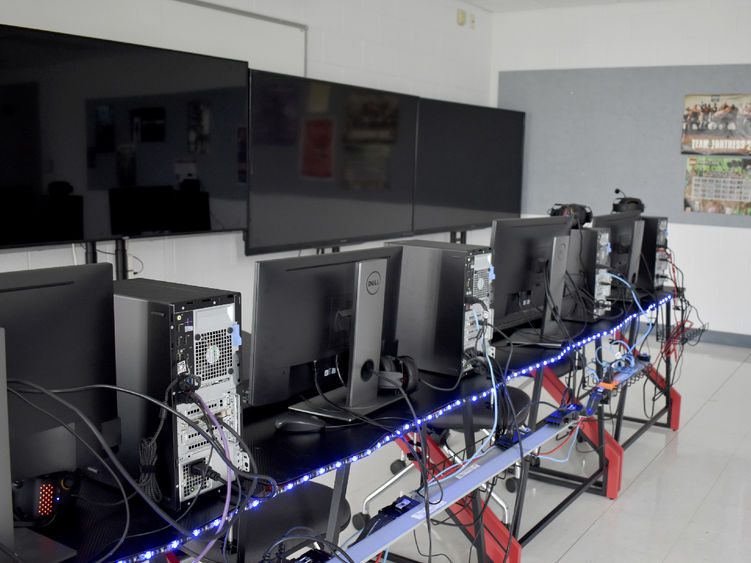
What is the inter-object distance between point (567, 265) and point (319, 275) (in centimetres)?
155

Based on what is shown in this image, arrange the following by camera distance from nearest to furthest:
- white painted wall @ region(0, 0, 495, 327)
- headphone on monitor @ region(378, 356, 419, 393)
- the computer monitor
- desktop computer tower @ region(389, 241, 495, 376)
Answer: headphone on monitor @ region(378, 356, 419, 393) → desktop computer tower @ region(389, 241, 495, 376) → white painted wall @ region(0, 0, 495, 327) → the computer monitor

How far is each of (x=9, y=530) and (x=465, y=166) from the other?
499 cm

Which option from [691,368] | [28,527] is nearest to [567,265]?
[28,527]

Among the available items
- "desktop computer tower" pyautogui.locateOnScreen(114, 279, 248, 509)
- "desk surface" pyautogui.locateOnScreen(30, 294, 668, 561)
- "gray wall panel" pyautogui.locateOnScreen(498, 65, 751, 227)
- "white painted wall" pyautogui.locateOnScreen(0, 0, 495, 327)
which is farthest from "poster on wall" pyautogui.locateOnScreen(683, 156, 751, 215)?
"desktop computer tower" pyautogui.locateOnScreen(114, 279, 248, 509)

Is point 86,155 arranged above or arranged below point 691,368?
above

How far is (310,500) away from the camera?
2.11m

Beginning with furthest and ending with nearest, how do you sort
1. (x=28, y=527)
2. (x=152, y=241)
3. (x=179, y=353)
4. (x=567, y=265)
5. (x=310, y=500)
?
(x=152, y=241) → (x=567, y=265) → (x=310, y=500) → (x=179, y=353) → (x=28, y=527)

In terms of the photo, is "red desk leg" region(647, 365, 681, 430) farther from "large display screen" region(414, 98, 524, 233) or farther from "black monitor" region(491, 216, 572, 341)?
"large display screen" region(414, 98, 524, 233)

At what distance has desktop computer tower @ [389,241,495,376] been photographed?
234 centimetres

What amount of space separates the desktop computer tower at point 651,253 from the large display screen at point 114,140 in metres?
2.18

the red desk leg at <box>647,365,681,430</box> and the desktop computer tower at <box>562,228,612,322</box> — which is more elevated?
the desktop computer tower at <box>562,228,612,322</box>

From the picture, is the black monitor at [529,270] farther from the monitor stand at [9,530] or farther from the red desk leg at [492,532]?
the monitor stand at [9,530]

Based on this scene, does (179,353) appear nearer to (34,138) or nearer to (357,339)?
(357,339)

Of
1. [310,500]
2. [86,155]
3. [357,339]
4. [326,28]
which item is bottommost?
[310,500]
